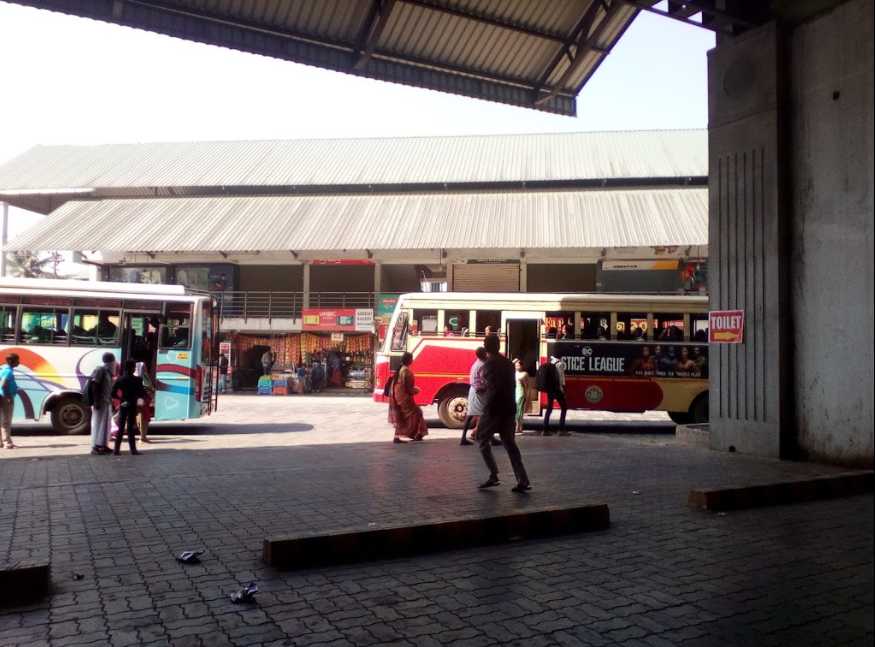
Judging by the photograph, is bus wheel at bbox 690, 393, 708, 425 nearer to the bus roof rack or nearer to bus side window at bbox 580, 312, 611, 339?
bus side window at bbox 580, 312, 611, 339

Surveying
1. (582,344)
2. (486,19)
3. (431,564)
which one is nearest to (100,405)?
(431,564)

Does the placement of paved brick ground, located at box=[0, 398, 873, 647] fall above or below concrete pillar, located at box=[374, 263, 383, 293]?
below

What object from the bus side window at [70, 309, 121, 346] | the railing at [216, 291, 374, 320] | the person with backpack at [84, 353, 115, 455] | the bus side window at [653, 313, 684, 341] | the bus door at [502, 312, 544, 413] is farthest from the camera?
the railing at [216, 291, 374, 320]

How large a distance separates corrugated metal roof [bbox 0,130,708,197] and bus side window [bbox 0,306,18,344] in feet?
69.9

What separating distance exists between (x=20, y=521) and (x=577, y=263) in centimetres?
2671

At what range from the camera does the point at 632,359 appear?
Result: 53.8ft

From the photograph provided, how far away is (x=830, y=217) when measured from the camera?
179cm

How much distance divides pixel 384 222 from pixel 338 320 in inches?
192

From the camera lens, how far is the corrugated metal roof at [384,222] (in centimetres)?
2962

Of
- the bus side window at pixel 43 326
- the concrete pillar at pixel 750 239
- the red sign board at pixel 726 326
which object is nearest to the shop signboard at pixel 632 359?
the concrete pillar at pixel 750 239

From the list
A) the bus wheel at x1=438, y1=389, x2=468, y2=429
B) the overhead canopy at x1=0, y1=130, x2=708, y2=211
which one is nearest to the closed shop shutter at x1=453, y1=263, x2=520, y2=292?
the overhead canopy at x1=0, y1=130, x2=708, y2=211

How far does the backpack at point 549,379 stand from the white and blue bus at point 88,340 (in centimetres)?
750

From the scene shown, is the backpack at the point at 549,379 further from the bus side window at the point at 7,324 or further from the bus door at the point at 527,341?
the bus side window at the point at 7,324

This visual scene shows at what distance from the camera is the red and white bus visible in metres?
16.2
